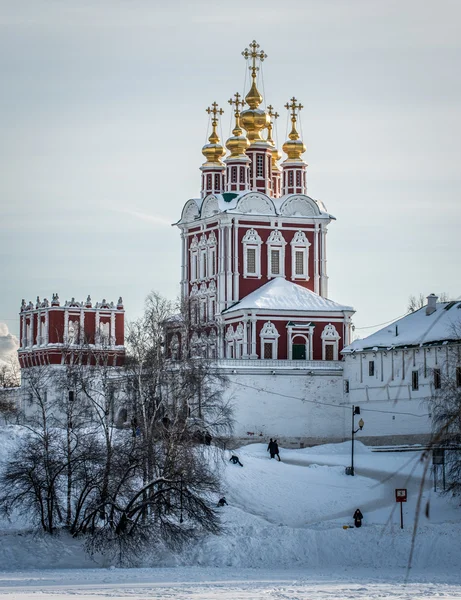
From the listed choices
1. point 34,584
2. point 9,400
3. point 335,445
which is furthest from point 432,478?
point 9,400

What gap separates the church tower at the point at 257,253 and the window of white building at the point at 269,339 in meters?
0.04

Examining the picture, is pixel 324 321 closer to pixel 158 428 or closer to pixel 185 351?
pixel 185 351

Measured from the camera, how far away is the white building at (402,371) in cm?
5803

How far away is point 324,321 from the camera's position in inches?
2648

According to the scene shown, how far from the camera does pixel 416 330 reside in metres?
60.2

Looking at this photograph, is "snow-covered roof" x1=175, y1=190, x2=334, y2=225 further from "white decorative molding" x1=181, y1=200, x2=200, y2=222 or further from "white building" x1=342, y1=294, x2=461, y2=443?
"white building" x1=342, y1=294, x2=461, y2=443

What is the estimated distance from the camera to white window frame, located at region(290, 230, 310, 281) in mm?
70625

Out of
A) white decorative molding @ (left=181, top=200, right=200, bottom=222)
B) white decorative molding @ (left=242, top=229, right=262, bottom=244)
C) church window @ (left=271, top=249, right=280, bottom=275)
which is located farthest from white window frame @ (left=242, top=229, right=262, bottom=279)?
white decorative molding @ (left=181, top=200, right=200, bottom=222)

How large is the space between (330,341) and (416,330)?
25.2 ft

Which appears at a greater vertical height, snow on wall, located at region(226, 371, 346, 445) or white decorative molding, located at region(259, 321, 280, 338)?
white decorative molding, located at region(259, 321, 280, 338)

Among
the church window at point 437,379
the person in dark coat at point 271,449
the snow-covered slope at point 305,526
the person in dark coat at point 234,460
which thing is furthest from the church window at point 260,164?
the person in dark coat at point 234,460

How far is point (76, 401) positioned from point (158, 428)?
540 centimetres

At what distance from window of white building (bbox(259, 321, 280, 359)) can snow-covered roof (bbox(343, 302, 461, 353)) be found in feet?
13.8

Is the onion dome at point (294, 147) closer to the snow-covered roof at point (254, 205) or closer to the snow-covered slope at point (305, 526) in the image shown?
the snow-covered roof at point (254, 205)
